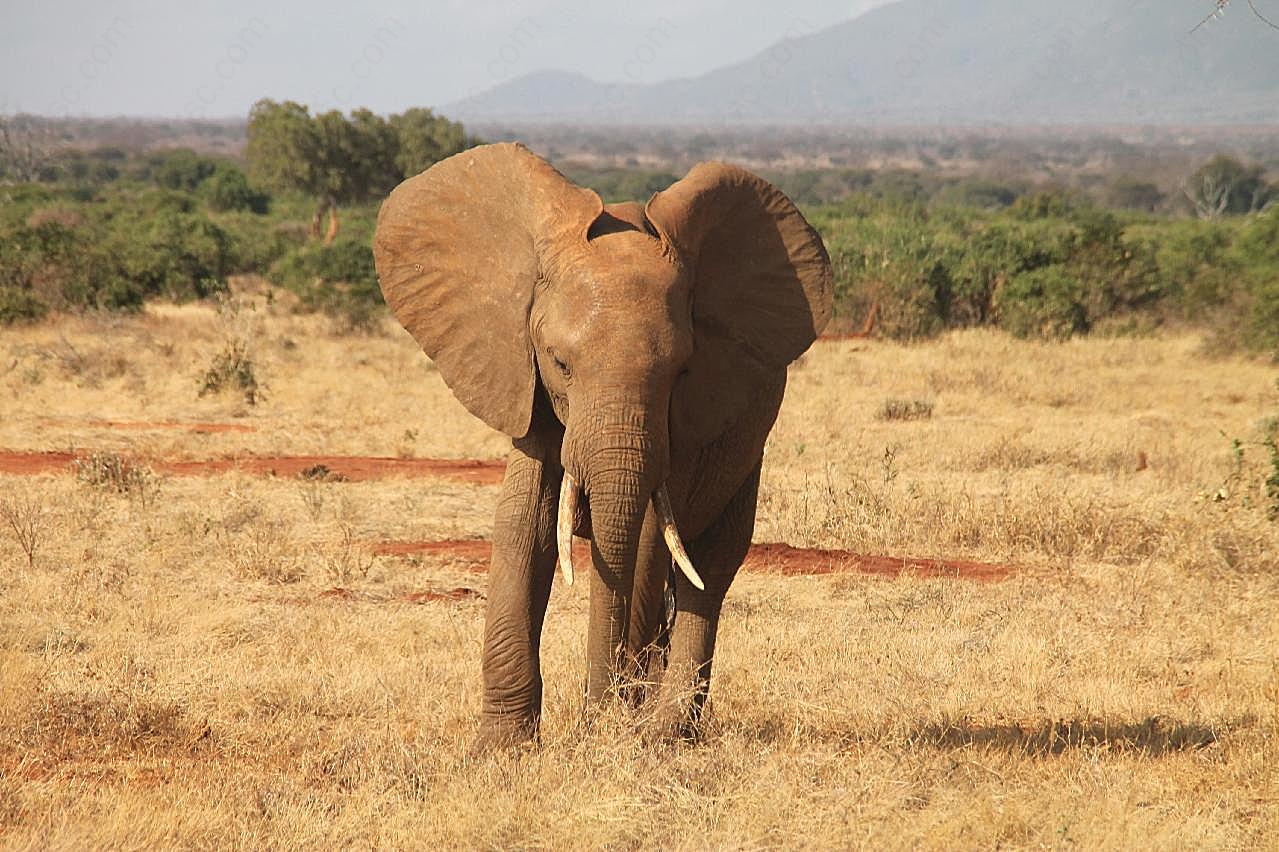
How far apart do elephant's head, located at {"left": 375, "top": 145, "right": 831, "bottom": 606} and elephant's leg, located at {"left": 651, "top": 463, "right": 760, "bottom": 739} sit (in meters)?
0.78

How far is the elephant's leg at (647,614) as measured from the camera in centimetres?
528

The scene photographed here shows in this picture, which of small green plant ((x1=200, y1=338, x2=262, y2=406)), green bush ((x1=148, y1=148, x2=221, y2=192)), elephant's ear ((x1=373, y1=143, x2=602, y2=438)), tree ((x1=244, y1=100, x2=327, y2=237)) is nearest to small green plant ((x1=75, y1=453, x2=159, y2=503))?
small green plant ((x1=200, y1=338, x2=262, y2=406))

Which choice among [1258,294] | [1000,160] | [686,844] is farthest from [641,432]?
[1000,160]

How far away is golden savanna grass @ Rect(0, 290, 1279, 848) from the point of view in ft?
16.0

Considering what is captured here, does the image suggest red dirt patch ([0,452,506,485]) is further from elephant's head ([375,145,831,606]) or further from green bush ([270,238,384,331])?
green bush ([270,238,384,331])

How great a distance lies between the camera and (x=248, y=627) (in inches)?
298

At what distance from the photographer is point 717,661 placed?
285 inches

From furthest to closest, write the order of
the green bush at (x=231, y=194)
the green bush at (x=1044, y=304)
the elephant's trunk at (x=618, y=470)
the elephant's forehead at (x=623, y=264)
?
the green bush at (x=231, y=194) → the green bush at (x=1044, y=304) → the elephant's forehead at (x=623, y=264) → the elephant's trunk at (x=618, y=470)

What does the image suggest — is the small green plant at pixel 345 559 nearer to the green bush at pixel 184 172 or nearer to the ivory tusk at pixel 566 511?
the ivory tusk at pixel 566 511

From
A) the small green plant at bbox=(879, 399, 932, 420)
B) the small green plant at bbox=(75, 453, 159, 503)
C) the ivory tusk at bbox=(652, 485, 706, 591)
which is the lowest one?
the small green plant at bbox=(879, 399, 932, 420)

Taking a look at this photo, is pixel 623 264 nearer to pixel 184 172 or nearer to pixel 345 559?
pixel 345 559

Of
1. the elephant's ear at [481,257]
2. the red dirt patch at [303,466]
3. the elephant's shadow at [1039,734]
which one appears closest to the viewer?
the elephant's ear at [481,257]

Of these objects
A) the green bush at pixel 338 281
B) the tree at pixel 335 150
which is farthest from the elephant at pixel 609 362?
the tree at pixel 335 150

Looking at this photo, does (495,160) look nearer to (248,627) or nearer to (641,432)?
(641,432)
